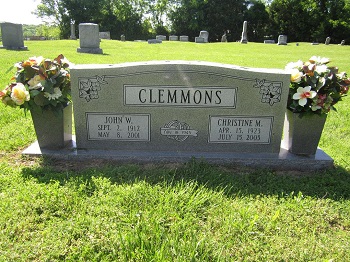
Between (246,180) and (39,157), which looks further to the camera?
(39,157)

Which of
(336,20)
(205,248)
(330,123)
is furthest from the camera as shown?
(336,20)

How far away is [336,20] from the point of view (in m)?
36.3

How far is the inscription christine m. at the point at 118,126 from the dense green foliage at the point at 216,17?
37.6 m

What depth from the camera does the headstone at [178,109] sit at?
3.50 meters

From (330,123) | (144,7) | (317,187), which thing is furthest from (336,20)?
(317,187)

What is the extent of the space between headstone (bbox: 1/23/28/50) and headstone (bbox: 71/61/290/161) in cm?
1301

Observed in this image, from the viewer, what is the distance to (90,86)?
3.52 metres

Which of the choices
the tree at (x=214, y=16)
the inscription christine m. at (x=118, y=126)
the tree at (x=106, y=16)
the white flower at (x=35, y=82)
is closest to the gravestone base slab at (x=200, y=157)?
the inscription christine m. at (x=118, y=126)

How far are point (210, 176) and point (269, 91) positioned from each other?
3.84ft

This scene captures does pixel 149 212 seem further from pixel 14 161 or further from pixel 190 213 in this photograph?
pixel 14 161

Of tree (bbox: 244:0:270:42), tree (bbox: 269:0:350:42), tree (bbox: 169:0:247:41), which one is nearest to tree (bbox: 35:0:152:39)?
Result: tree (bbox: 169:0:247:41)

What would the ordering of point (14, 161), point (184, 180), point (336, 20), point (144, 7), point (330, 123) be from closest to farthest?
point (184, 180) < point (14, 161) < point (330, 123) < point (336, 20) < point (144, 7)

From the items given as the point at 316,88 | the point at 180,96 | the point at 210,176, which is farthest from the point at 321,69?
the point at 210,176

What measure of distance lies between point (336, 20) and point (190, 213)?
4037 centimetres
